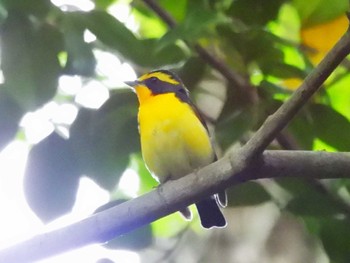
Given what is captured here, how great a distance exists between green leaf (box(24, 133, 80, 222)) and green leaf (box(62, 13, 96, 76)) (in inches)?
4.7

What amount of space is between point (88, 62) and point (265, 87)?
281 mm

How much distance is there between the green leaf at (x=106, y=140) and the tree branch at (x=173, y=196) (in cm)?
17

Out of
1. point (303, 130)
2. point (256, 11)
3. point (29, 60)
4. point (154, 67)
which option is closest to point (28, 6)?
point (29, 60)

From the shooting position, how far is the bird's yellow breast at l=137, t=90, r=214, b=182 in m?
1.63

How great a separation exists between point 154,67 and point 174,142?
388mm

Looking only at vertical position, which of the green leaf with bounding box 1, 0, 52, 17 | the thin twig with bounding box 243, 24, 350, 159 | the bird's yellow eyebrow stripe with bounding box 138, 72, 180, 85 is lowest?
the bird's yellow eyebrow stripe with bounding box 138, 72, 180, 85

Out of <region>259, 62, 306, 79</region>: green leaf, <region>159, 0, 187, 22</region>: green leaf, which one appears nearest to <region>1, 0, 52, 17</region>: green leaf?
<region>159, 0, 187, 22</region>: green leaf

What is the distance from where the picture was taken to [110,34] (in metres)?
1.22

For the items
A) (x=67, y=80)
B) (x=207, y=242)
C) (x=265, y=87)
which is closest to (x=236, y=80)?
(x=265, y=87)

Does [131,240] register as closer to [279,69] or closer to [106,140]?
[106,140]

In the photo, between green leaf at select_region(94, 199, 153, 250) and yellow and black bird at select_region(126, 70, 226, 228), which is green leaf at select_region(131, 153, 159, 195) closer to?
yellow and black bird at select_region(126, 70, 226, 228)

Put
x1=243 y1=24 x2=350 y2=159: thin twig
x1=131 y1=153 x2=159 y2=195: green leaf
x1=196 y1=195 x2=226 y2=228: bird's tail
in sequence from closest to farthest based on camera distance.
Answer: x1=243 y1=24 x2=350 y2=159: thin twig
x1=131 y1=153 x2=159 y2=195: green leaf
x1=196 y1=195 x2=226 y2=228: bird's tail

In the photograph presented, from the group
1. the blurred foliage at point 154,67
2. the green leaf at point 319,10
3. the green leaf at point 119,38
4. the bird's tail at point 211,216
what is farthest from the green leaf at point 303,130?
the bird's tail at point 211,216

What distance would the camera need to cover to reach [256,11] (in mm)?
1274
